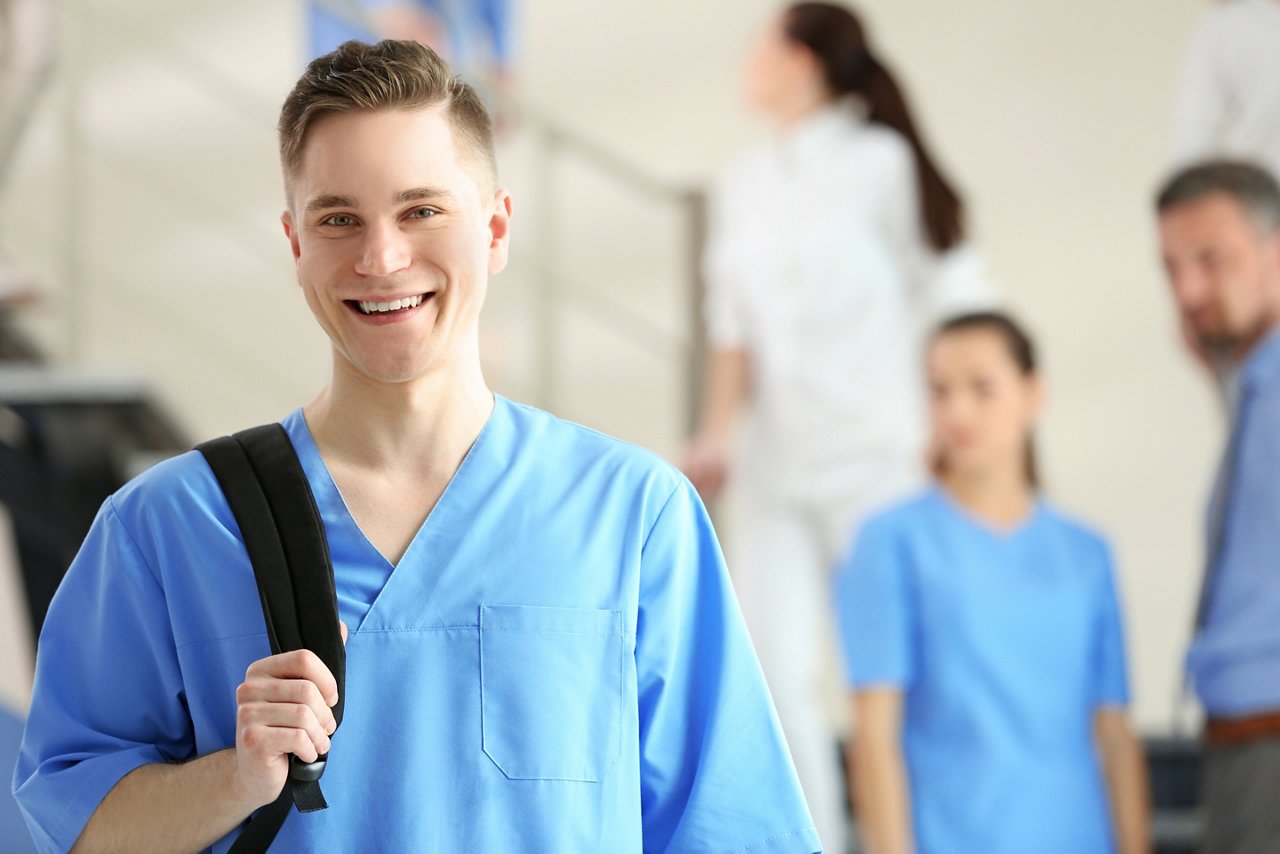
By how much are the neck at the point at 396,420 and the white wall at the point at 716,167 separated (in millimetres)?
3020

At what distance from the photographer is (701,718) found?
0.96 metres

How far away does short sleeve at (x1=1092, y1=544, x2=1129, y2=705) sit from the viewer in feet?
6.79

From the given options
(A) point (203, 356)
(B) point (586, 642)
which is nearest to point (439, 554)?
(B) point (586, 642)

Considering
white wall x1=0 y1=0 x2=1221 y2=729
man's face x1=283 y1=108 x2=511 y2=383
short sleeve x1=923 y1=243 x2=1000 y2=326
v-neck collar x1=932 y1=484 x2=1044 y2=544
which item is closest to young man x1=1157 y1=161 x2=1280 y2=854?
v-neck collar x1=932 y1=484 x2=1044 y2=544

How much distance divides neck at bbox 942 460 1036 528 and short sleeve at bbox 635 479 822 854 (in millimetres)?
1269

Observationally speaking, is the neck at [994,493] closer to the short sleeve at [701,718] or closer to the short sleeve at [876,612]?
the short sleeve at [876,612]

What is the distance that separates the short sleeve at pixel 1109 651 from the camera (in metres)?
2.07

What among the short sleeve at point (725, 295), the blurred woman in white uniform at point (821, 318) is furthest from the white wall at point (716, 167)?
the blurred woman in white uniform at point (821, 318)

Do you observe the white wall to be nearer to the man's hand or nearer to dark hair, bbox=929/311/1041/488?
dark hair, bbox=929/311/1041/488

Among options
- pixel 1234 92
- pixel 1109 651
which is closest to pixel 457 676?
pixel 1109 651

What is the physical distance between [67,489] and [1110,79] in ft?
9.02

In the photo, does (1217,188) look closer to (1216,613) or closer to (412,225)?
(1216,613)

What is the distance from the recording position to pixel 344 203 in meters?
0.89

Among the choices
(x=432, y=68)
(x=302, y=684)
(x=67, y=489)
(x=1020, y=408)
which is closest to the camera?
(x=302, y=684)
